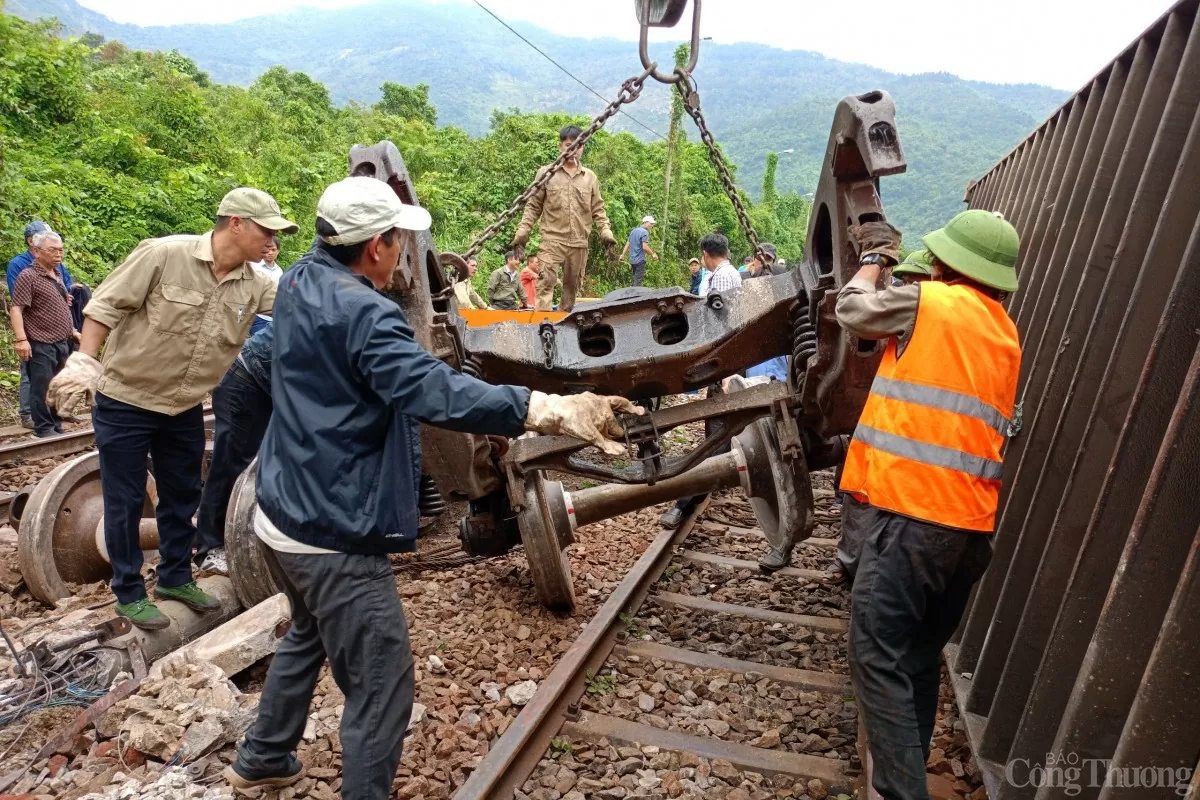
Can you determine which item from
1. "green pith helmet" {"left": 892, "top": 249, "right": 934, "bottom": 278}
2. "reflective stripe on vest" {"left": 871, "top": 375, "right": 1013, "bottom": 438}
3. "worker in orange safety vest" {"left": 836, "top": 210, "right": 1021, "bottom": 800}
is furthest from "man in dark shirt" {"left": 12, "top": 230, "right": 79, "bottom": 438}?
"reflective stripe on vest" {"left": 871, "top": 375, "right": 1013, "bottom": 438}

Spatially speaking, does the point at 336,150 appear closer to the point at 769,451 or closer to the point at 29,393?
the point at 29,393

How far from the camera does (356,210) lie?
256cm

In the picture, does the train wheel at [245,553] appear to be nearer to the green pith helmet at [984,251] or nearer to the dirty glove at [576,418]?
the dirty glove at [576,418]

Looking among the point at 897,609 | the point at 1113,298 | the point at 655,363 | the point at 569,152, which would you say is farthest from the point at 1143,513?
the point at 569,152

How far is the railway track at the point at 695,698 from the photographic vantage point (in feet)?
10.5

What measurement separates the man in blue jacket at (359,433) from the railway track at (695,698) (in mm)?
588

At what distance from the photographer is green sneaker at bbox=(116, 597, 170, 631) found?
3887 millimetres

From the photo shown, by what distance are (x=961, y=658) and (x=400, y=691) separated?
2608 millimetres

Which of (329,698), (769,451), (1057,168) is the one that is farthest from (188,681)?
(1057,168)

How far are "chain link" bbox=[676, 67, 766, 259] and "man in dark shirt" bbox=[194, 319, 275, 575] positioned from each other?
8.48ft

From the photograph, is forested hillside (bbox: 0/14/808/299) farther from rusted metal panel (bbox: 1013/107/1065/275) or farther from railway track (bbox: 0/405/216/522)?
rusted metal panel (bbox: 1013/107/1065/275)

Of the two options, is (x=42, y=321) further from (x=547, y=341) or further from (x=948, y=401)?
(x=948, y=401)

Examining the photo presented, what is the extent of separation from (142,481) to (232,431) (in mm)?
648

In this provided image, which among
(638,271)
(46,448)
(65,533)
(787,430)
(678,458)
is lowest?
(46,448)
